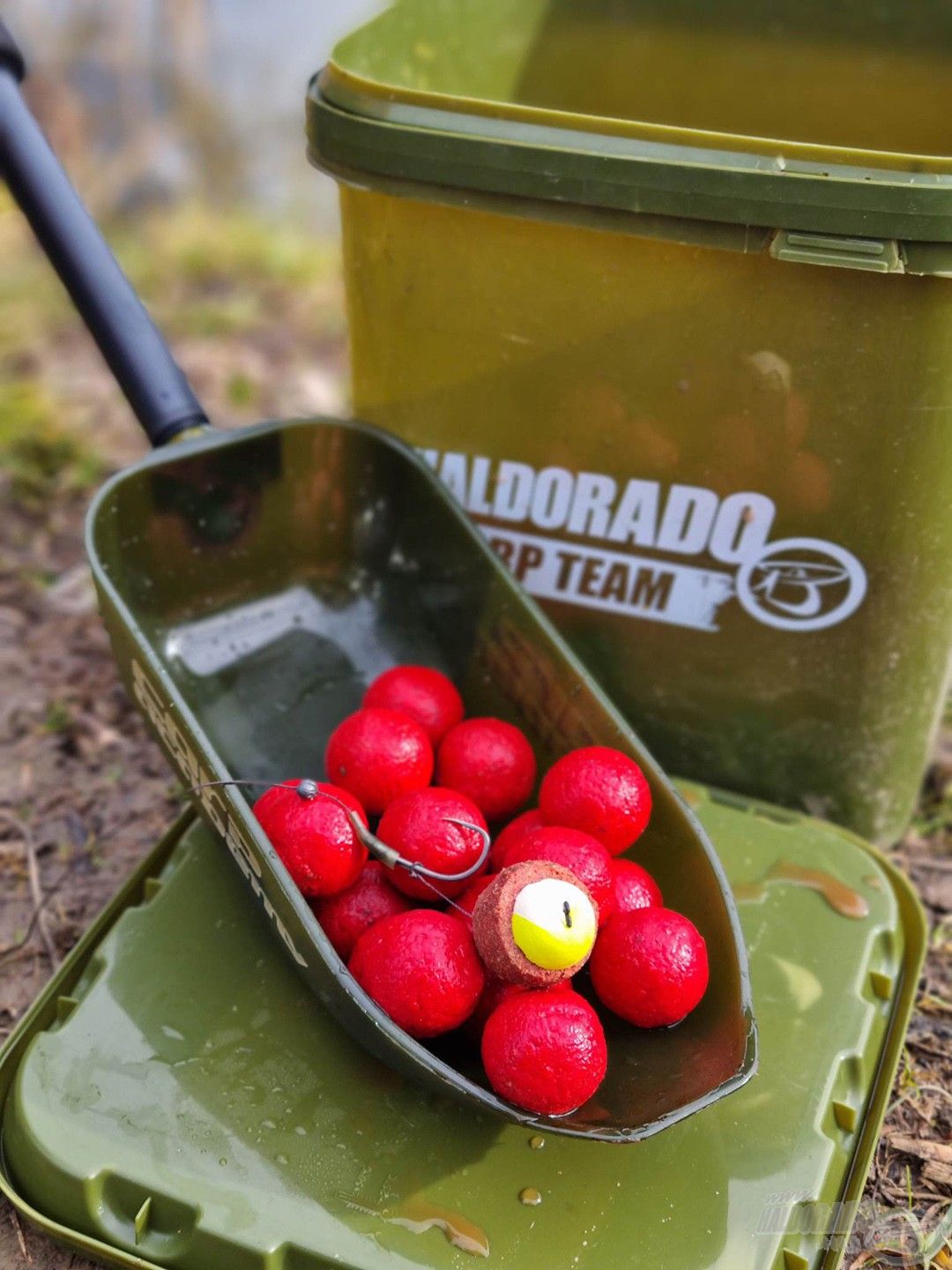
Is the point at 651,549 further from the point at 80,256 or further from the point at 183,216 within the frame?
the point at 183,216

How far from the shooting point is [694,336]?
145cm

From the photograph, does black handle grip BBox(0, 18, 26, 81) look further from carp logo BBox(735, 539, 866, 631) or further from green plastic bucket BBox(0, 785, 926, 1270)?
carp logo BBox(735, 539, 866, 631)

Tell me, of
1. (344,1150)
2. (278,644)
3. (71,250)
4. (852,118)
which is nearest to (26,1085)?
(344,1150)

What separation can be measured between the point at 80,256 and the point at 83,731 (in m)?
0.73

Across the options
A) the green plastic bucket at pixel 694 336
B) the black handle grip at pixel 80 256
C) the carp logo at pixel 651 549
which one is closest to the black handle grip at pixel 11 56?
the black handle grip at pixel 80 256

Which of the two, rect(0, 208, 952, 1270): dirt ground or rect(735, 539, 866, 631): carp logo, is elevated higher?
rect(735, 539, 866, 631): carp logo

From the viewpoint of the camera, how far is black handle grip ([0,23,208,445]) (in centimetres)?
160

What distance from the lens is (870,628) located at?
158cm

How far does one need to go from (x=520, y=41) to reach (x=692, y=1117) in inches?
62.0

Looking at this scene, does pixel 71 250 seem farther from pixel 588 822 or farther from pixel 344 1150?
pixel 344 1150

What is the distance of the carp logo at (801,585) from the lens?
5.08 ft

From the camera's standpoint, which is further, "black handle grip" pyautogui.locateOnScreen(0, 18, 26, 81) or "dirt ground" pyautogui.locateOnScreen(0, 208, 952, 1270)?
"black handle grip" pyautogui.locateOnScreen(0, 18, 26, 81)

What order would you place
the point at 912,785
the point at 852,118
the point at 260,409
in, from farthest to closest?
the point at 260,409
the point at 852,118
the point at 912,785

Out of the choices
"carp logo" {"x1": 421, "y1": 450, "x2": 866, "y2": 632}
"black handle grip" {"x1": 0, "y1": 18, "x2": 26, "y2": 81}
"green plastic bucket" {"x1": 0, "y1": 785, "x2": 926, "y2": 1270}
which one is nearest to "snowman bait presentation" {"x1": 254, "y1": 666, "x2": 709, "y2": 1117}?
"green plastic bucket" {"x1": 0, "y1": 785, "x2": 926, "y2": 1270}
